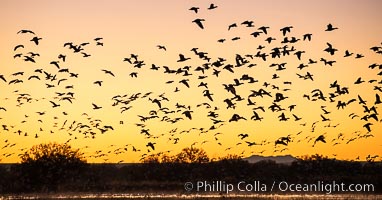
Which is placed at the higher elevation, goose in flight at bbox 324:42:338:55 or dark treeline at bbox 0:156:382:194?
goose in flight at bbox 324:42:338:55

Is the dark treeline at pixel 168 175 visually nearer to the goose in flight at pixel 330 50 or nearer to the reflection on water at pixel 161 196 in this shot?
the reflection on water at pixel 161 196

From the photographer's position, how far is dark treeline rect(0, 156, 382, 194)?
68875 millimetres

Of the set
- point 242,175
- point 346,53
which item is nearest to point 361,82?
point 346,53

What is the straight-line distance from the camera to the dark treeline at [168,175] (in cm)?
6888

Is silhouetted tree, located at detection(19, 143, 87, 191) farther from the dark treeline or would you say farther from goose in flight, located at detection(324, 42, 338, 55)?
goose in flight, located at detection(324, 42, 338, 55)

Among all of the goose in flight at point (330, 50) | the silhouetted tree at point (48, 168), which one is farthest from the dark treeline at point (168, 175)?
the goose in flight at point (330, 50)

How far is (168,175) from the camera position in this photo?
78.8m

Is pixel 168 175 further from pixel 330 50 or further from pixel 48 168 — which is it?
pixel 330 50

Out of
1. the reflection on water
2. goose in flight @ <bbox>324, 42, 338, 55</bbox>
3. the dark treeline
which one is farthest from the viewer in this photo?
the dark treeline

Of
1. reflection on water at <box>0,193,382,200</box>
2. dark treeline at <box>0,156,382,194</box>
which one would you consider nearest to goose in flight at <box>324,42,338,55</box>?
reflection on water at <box>0,193,382,200</box>

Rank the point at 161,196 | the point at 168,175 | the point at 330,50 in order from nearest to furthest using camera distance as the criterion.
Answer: the point at 330,50
the point at 161,196
the point at 168,175

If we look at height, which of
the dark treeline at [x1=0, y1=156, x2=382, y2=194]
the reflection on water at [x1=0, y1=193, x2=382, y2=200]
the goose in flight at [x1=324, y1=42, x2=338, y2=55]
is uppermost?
the goose in flight at [x1=324, y1=42, x2=338, y2=55]

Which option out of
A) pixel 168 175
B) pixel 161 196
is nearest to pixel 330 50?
pixel 161 196

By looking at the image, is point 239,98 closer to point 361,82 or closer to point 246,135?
point 246,135
